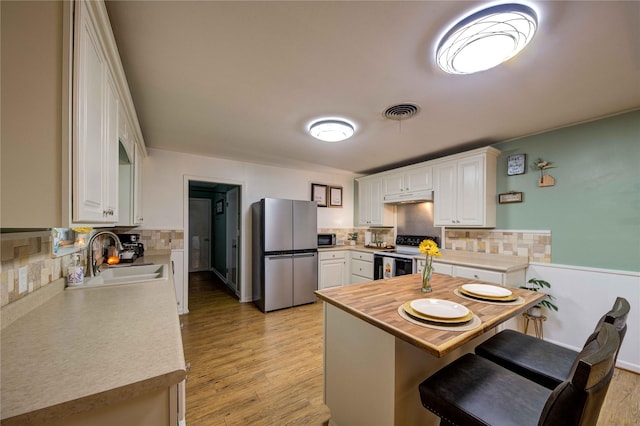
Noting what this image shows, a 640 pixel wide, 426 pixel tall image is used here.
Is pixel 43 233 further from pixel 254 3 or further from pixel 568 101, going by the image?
pixel 568 101

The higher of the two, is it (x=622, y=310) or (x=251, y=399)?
(x=622, y=310)

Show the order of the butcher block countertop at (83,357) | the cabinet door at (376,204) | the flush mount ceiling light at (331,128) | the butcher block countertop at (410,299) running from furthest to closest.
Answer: the cabinet door at (376,204) → the flush mount ceiling light at (331,128) → the butcher block countertop at (410,299) → the butcher block countertop at (83,357)

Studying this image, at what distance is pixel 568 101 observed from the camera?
2.00m

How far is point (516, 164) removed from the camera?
2.84 metres

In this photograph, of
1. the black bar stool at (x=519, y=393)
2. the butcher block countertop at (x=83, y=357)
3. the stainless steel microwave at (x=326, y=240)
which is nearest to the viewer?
the butcher block countertop at (x=83, y=357)

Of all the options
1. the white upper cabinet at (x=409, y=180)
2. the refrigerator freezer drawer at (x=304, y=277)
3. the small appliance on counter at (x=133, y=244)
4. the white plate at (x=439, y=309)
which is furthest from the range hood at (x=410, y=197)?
the small appliance on counter at (x=133, y=244)

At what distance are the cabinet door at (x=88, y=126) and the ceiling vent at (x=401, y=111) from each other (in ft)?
6.28

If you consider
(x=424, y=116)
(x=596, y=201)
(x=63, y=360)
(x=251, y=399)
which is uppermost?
(x=424, y=116)

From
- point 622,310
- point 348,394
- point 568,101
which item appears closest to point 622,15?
point 568,101

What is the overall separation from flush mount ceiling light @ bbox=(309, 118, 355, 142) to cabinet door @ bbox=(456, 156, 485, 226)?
1.67 m

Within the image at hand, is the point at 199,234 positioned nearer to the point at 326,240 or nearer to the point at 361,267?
the point at 326,240

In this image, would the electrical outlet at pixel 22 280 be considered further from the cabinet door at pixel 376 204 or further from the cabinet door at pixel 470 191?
the cabinet door at pixel 376 204

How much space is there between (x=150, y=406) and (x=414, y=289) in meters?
1.45

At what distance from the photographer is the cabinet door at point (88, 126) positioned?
84 centimetres
